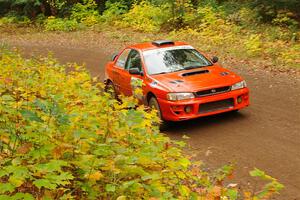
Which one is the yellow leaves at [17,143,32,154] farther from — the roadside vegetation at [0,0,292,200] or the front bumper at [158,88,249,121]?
the front bumper at [158,88,249,121]

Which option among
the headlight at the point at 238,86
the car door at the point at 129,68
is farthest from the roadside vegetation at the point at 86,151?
the headlight at the point at 238,86

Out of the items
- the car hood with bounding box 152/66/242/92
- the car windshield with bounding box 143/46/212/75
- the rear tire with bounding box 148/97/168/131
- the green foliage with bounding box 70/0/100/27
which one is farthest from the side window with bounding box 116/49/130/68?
the green foliage with bounding box 70/0/100/27

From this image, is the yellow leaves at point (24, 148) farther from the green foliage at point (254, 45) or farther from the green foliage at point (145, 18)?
the green foliage at point (145, 18)

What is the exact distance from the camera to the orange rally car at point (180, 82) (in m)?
8.70

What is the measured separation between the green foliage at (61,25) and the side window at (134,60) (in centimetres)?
1902

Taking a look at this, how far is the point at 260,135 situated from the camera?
27.1 ft

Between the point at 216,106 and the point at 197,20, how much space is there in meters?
13.9

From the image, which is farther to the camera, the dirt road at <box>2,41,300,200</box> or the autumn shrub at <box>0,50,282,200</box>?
the dirt road at <box>2,41,300,200</box>

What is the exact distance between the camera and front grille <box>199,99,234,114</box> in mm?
8766

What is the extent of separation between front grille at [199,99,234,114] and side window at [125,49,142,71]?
1989 mm

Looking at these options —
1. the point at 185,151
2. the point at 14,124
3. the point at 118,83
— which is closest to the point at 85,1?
the point at 118,83

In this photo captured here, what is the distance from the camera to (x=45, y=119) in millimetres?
4395

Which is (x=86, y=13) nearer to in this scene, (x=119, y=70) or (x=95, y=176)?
(x=119, y=70)

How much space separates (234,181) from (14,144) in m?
3.52
